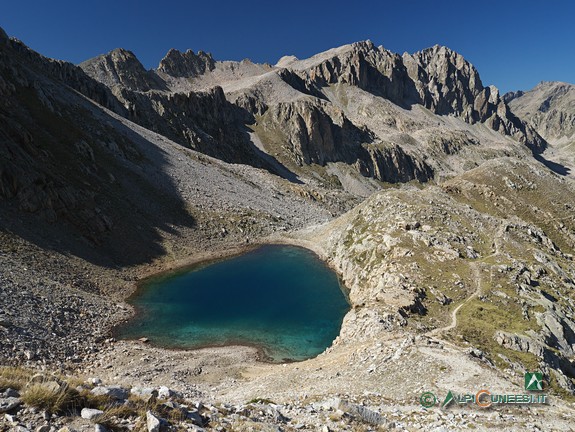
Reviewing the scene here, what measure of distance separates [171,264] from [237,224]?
21.7 metres

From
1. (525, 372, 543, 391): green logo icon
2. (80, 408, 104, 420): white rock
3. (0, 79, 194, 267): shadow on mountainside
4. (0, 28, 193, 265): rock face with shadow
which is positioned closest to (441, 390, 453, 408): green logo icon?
(525, 372, 543, 391): green logo icon

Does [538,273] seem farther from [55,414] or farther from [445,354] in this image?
[55,414]

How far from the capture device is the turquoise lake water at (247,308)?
3959cm

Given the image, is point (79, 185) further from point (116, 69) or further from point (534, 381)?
point (116, 69)

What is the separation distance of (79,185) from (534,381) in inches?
2662

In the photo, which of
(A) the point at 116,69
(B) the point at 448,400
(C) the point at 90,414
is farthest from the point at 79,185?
(A) the point at 116,69

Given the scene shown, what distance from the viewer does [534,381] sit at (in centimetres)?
2414

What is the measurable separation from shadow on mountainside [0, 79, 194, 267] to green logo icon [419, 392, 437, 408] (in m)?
47.5

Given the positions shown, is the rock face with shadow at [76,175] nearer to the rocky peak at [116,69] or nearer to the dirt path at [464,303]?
the dirt path at [464,303]

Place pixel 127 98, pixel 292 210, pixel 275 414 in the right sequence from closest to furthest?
1. pixel 275 414
2. pixel 292 210
3. pixel 127 98

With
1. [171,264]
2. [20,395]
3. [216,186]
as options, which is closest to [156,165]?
[216,186]

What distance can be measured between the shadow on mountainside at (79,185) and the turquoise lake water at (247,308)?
1146 centimetres

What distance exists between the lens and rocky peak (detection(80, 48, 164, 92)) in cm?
18312

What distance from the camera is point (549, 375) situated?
26.6 m
